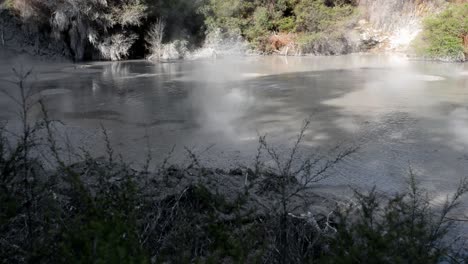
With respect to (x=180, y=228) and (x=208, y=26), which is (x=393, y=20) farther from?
(x=180, y=228)

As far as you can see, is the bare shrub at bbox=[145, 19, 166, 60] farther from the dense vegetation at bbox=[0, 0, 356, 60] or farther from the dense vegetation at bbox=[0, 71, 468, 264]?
the dense vegetation at bbox=[0, 71, 468, 264]

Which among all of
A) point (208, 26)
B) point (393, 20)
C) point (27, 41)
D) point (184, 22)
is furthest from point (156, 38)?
point (393, 20)

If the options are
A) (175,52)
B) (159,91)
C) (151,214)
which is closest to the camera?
(151,214)

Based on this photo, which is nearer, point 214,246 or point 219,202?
point 214,246

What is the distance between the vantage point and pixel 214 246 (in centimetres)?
220

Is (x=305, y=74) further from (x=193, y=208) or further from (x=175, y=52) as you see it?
(x=193, y=208)

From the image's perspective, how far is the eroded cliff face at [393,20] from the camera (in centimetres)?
2128

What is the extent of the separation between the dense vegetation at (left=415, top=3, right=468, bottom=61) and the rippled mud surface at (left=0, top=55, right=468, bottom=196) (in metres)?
3.35

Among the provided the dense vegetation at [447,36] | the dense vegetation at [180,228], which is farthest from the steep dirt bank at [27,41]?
the dense vegetation at [180,228]

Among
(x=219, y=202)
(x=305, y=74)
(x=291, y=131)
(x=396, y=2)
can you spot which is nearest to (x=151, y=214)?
(x=219, y=202)

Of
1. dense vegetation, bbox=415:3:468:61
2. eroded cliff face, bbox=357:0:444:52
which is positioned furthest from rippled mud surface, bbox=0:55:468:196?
eroded cliff face, bbox=357:0:444:52

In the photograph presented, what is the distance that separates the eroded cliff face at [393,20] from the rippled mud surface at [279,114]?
26.3ft

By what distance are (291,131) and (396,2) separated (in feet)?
58.4

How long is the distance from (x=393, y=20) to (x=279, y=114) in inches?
659
